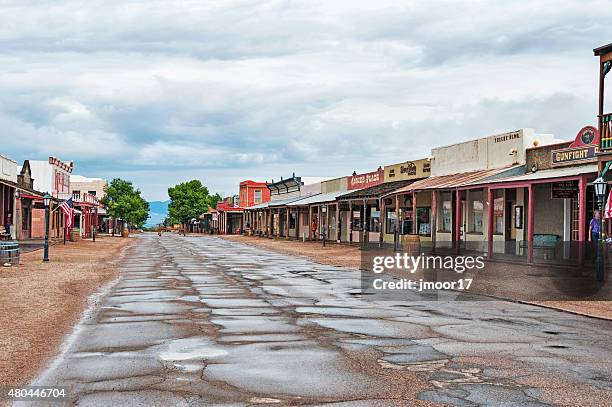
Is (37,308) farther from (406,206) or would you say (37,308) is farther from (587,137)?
(406,206)

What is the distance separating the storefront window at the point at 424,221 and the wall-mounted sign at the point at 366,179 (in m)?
7.57

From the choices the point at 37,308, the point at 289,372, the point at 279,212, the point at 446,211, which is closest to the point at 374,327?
the point at 289,372

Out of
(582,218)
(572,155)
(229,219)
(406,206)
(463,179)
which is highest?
(572,155)

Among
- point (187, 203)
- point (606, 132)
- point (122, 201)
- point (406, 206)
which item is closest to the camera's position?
point (606, 132)

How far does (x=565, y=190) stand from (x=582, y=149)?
141 cm

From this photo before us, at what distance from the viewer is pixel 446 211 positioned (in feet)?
113

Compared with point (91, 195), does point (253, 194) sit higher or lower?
higher

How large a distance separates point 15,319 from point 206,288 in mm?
6322

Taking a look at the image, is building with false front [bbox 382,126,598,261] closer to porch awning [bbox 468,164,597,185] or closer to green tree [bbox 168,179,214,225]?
porch awning [bbox 468,164,597,185]

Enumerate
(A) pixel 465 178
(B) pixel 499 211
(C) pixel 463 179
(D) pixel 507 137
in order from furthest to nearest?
(A) pixel 465 178 < (C) pixel 463 179 < (B) pixel 499 211 < (D) pixel 507 137

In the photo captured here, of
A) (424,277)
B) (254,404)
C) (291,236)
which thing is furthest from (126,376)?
(291,236)

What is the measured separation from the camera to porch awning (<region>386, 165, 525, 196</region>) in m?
27.5

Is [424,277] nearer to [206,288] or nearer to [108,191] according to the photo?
[206,288]

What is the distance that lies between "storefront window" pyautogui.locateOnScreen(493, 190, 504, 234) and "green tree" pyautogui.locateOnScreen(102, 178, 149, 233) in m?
65.6
